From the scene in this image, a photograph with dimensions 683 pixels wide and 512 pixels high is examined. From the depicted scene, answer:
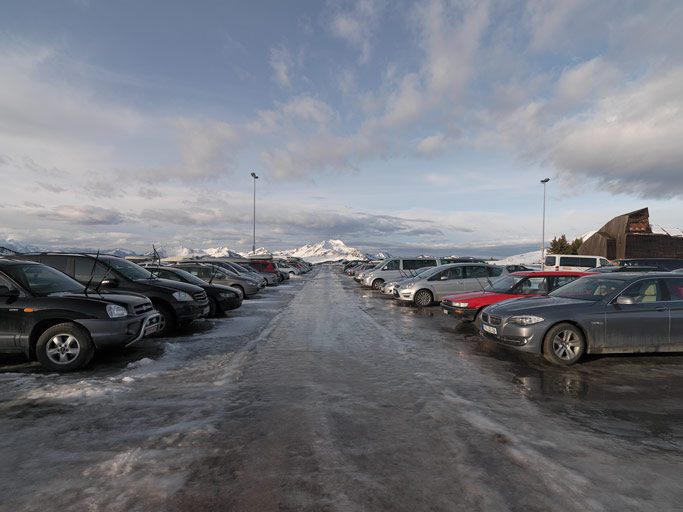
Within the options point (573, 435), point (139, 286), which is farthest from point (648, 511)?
point (139, 286)

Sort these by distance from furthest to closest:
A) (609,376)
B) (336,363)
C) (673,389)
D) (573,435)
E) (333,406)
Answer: (336,363) → (609,376) → (673,389) → (333,406) → (573,435)

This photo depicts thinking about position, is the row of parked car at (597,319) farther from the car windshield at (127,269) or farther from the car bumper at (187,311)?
the car windshield at (127,269)

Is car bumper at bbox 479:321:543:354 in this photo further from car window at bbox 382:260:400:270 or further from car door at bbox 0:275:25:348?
car window at bbox 382:260:400:270

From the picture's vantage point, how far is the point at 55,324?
6.57m

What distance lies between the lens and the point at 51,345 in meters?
6.43

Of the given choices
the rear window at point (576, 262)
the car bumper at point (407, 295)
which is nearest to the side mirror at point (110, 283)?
the car bumper at point (407, 295)

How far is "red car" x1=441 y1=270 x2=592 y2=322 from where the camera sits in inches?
409

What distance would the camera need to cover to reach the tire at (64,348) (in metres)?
6.36

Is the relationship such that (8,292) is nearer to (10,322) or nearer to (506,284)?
(10,322)

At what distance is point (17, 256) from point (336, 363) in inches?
297

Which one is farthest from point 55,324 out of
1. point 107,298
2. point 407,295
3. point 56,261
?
point 407,295

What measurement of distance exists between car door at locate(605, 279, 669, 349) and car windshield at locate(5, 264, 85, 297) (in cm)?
858

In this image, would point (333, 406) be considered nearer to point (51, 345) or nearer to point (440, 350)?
point (440, 350)

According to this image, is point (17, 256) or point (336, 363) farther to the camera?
point (17, 256)
